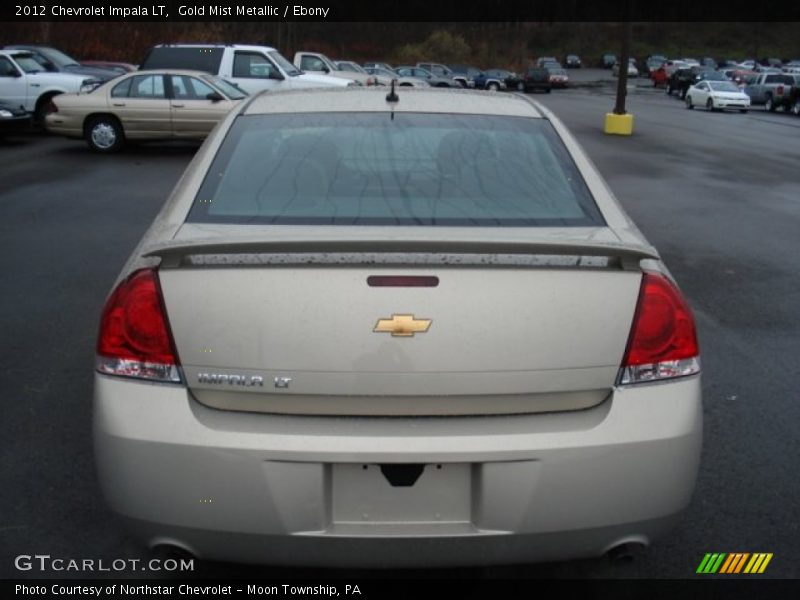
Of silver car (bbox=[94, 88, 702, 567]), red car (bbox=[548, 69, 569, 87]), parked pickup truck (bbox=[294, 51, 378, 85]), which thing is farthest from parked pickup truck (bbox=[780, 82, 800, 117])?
silver car (bbox=[94, 88, 702, 567])

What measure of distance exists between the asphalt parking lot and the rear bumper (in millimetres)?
733

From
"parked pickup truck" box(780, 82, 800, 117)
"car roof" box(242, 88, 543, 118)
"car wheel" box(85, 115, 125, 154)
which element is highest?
"car roof" box(242, 88, 543, 118)

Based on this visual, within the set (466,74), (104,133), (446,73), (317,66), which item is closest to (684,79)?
(466,74)

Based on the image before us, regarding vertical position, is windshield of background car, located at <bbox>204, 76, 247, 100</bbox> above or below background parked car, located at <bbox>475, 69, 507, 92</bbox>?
above

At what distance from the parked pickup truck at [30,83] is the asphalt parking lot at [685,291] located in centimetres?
400

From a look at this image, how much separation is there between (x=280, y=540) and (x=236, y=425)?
344mm

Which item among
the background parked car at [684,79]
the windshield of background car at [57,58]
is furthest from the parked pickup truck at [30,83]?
the background parked car at [684,79]

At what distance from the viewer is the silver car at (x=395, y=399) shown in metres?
2.54

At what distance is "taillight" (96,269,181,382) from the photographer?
8.72ft

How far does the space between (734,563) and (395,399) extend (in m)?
1.61

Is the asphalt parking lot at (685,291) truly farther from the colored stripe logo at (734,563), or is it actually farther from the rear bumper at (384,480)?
the rear bumper at (384,480)

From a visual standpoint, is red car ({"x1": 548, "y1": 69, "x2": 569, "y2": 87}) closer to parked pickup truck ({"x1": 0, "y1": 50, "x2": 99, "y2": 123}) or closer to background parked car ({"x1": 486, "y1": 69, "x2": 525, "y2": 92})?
background parked car ({"x1": 486, "y1": 69, "x2": 525, "y2": 92})

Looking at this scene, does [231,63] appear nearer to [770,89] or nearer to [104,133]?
[104,133]

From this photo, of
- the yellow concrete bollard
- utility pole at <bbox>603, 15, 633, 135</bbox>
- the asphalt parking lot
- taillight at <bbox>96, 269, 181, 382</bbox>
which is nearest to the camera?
taillight at <bbox>96, 269, 181, 382</bbox>
